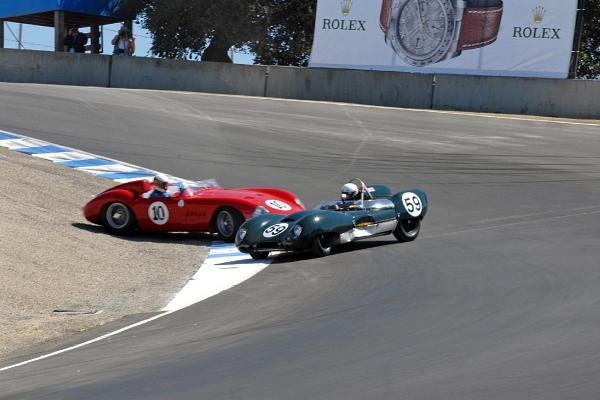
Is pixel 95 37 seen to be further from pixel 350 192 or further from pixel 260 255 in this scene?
pixel 260 255

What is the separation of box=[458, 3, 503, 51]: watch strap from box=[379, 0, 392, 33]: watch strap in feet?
6.98

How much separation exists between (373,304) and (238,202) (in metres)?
4.67

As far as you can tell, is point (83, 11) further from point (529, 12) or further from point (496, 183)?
point (496, 183)

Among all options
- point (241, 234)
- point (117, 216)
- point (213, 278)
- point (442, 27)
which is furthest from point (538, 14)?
point (213, 278)

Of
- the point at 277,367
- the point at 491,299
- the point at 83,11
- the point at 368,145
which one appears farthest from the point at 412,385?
the point at 83,11

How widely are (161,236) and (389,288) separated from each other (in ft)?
18.1

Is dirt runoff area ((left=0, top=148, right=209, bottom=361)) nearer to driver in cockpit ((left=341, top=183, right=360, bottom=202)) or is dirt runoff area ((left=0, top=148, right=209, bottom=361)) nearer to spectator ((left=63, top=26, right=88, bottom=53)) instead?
driver in cockpit ((left=341, top=183, right=360, bottom=202))

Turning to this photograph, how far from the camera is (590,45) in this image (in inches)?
1310

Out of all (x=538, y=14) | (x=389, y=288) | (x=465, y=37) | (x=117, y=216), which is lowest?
(x=117, y=216)

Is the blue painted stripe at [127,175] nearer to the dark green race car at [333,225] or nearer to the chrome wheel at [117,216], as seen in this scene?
the chrome wheel at [117,216]

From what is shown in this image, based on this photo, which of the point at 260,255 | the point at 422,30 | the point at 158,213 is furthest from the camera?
the point at 422,30

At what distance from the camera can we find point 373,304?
831 centimetres

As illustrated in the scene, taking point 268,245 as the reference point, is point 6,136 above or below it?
above

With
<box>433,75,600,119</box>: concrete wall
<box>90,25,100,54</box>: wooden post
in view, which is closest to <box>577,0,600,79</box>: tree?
<box>433,75,600,119</box>: concrete wall
